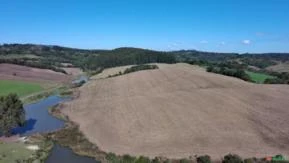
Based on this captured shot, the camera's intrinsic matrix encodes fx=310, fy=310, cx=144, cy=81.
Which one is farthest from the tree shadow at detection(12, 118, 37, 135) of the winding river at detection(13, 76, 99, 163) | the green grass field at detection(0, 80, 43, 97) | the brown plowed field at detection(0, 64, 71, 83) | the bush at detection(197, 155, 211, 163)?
the brown plowed field at detection(0, 64, 71, 83)

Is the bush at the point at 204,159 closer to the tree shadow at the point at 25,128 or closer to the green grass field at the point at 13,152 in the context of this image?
the green grass field at the point at 13,152

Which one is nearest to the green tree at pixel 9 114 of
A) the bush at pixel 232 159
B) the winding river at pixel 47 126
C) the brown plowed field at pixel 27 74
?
the winding river at pixel 47 126

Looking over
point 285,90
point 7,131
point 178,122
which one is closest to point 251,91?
point 285,90

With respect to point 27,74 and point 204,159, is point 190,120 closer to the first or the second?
point 204,159

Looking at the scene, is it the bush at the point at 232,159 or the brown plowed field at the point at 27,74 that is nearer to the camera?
the bush at the point at 232,159

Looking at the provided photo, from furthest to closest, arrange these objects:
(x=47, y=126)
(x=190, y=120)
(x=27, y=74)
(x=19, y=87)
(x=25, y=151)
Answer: (x=27, y=74) < (x=19, y=87) < (x=47, y=126) < (x=190, y=120) < (x=25, y=151)

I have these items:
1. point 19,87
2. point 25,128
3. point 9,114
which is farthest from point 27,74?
point 9,114
